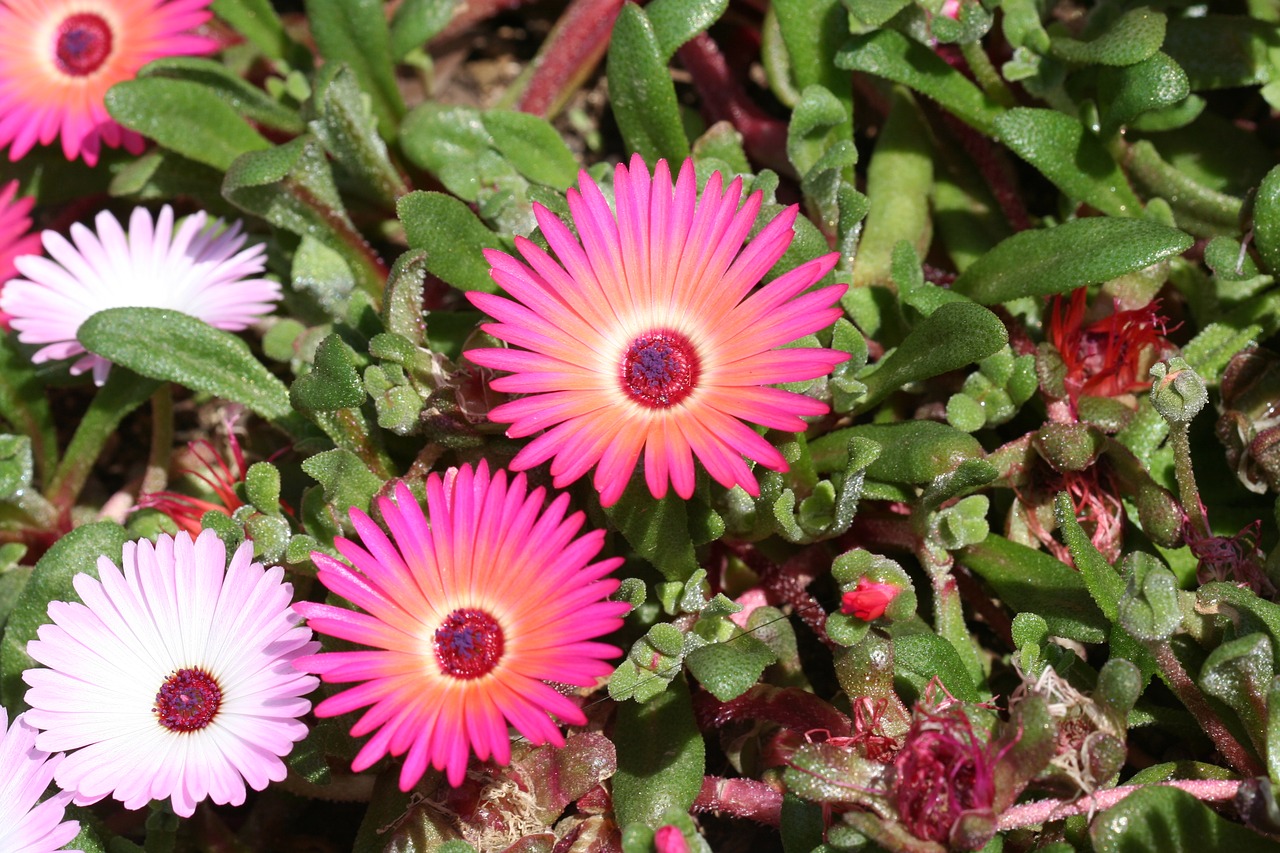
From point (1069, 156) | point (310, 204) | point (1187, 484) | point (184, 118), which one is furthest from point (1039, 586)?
point (184, 118)

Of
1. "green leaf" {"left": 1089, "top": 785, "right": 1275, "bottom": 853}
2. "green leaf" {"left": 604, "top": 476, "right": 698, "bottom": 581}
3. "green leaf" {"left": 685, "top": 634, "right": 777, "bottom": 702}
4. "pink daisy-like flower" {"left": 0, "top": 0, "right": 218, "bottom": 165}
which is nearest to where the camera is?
"green leaf" {"left": 1089, "top": 785, "right": 1275, "bottom": 853}

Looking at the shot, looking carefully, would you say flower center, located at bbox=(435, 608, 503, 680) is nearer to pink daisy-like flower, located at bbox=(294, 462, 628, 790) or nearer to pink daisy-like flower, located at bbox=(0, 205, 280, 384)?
pink daisy-like flower, located at bbox=(294, 462, 628, 790)

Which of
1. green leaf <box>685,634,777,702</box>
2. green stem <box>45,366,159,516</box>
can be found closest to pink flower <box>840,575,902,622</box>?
Result: green leaf <box>685,634,777,702</box>

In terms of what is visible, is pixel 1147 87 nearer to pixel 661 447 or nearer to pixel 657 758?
pixel 661 447

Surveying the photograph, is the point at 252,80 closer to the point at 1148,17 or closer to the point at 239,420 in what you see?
the point at 239,420

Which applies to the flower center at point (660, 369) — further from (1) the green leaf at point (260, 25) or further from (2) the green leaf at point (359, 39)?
(1) the green leaf at point (260, 25)

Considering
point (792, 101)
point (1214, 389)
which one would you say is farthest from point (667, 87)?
point (1214, 389)

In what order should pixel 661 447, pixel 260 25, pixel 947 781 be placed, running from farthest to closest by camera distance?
1. pixel 260 25
2. pixel 661 447
3. pixel 947 781
